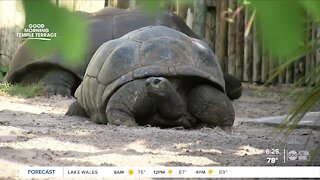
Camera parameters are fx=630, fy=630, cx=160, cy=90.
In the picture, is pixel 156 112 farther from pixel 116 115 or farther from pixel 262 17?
pixel 262 17

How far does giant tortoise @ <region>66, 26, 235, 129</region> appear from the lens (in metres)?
2.54

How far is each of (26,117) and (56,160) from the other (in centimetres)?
105

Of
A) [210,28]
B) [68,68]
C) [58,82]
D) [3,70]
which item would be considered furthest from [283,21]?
[210,28]

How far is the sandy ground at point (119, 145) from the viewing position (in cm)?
170

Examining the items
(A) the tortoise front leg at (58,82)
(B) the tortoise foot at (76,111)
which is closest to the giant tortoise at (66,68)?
(A) the tortoise front leg at (58,82)

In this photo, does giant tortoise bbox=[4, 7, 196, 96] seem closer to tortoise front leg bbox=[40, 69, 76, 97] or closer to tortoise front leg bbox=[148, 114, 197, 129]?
tortoise front leg bbox=[40, 69, 76, 97]

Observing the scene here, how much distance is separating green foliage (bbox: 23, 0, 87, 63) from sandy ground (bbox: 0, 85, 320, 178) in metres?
1.15

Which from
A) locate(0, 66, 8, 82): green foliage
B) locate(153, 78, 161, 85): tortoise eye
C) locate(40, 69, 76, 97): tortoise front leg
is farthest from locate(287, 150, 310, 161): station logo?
locate(0, 66, 8, 82): green foliage

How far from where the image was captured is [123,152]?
6.20 feet

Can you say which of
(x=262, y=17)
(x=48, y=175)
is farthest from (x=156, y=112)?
(x=262, y=17)

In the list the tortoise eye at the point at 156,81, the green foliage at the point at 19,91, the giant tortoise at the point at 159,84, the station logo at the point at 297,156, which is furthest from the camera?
the green foliage at the point at 19,91

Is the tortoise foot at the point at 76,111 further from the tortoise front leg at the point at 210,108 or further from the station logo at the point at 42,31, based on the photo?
the station logo at the point at 42,31

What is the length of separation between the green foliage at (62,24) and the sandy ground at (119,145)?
1150 millimetres

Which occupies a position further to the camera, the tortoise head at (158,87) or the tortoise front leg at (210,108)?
the tortoise front leg at (210,108)
